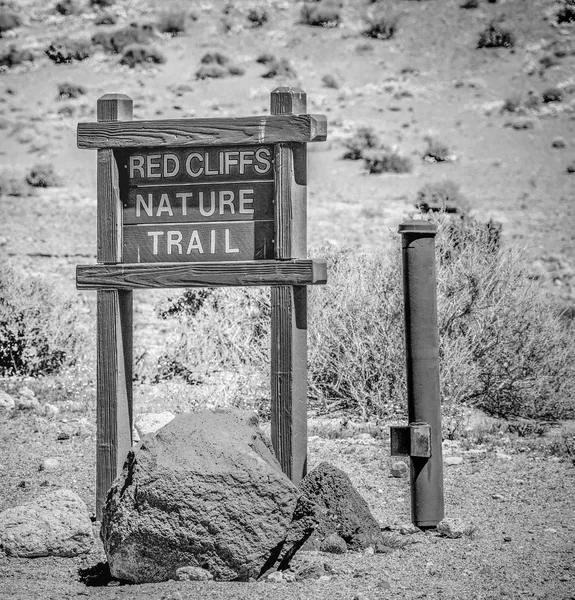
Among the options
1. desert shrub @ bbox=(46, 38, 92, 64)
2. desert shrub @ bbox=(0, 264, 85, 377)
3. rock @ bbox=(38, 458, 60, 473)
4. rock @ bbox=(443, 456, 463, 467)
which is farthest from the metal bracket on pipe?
desert shrub @ bbox=(46, 38, 92, 64)

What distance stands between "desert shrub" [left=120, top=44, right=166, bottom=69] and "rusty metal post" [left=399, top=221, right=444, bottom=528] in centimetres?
3100

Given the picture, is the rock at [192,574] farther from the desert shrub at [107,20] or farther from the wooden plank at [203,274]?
the desert shrub at [107,20]

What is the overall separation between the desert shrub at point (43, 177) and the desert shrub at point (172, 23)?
16.3 meters

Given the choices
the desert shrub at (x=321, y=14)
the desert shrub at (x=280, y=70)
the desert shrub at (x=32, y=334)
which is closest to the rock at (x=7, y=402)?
the desert shrub at (x=32, y=334)

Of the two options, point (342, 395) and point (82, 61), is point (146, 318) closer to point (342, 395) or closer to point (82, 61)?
point (342, 395)

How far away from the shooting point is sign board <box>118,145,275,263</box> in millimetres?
5512

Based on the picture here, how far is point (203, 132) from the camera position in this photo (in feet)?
18.1

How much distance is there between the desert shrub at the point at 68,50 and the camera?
117ft

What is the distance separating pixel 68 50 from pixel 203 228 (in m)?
32.2

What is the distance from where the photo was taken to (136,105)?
29453 mm

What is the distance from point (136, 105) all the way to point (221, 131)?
24728 millimetres

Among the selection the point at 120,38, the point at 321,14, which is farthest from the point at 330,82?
the point at 120,38

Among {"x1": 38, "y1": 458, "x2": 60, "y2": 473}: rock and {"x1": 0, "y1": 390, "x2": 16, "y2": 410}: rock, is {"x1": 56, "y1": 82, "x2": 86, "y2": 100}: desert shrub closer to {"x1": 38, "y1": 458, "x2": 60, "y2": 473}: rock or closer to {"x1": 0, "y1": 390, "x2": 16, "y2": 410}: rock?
{"x1": 0, "y1": 390, "x2": 16, "y2": 410}: rock

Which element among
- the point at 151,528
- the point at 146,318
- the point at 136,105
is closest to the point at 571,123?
the point at 136,105
